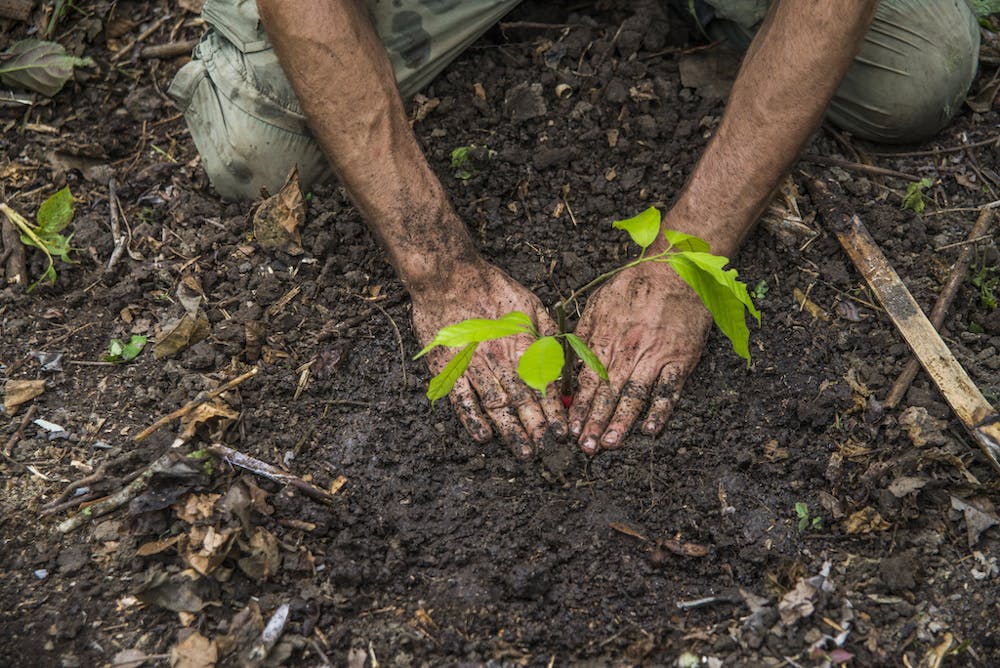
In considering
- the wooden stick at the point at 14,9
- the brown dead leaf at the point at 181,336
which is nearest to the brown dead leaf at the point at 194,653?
the brown dead leaf at the point at 181,336

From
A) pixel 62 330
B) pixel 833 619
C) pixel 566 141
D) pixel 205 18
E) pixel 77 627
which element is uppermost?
pixel 205 18

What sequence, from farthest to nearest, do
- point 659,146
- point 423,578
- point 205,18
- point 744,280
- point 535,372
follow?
point 205,18 → point 659,146 → point 744,280 → point 423,578 → point 535,372

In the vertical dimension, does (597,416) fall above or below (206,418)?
Answer: below

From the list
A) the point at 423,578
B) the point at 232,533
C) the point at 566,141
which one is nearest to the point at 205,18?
the point at 566,141

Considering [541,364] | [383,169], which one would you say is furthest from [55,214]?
[541,364]

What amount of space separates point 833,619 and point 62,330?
1887 millimetres

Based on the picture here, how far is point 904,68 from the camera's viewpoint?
256 centimetres

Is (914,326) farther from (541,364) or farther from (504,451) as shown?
(541,364)

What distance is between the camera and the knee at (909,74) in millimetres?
2523

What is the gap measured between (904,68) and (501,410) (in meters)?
1.46

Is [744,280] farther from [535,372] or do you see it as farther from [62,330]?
[62,330]

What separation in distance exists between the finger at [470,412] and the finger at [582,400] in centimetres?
18

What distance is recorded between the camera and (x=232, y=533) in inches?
73.3

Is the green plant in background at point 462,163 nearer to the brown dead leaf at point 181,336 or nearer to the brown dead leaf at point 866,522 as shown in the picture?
the brown dead leaf at point 181,336
